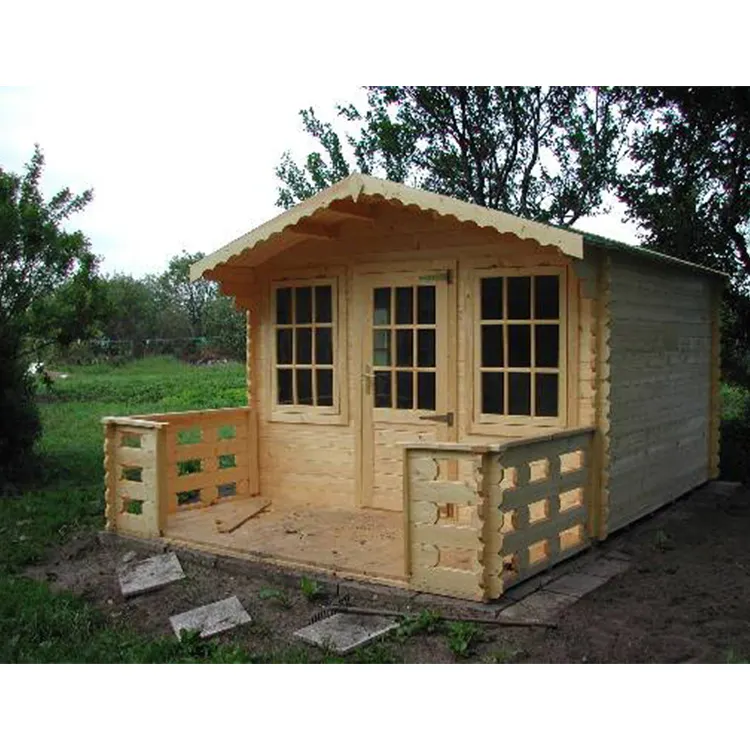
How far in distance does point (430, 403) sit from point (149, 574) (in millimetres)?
2588

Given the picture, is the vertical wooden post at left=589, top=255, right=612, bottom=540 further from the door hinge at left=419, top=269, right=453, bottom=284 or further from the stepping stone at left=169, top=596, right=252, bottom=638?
the stepping stone at left=169, top=596, right=252, bottom=638

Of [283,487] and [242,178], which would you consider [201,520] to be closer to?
[283,487]

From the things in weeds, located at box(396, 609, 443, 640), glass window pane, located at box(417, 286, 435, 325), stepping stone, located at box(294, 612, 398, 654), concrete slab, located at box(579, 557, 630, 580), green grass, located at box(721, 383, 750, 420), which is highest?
glass window pane, located at box(417, 286, 435, 325)

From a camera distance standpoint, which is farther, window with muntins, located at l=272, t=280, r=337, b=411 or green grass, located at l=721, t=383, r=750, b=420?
green grass, located at l=721, t=383, r=750, b=420

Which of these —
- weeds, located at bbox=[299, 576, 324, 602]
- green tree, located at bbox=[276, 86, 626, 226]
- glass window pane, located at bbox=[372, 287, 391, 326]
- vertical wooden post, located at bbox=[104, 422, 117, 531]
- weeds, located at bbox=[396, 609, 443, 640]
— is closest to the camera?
weeds, located at bbox=[396, 609, 443, 640]

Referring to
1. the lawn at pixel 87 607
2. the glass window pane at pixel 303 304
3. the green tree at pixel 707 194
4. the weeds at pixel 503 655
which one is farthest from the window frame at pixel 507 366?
the green tree at pixel 707 194

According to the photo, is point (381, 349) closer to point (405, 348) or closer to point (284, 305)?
point (405, 348)

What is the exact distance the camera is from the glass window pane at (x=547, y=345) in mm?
6211

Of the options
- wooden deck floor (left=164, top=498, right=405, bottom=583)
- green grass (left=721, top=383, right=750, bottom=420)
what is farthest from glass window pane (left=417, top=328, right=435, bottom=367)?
green grass (left=721, top=383, right=750, bottom=420)

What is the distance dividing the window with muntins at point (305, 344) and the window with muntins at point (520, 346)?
153cm

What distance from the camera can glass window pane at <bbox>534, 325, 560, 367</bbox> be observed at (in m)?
6.21

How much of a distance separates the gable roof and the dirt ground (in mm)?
2213

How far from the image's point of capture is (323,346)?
24.6 feet

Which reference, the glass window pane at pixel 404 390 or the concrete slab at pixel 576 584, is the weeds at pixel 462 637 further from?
the glass window pane at pixel 404 390
